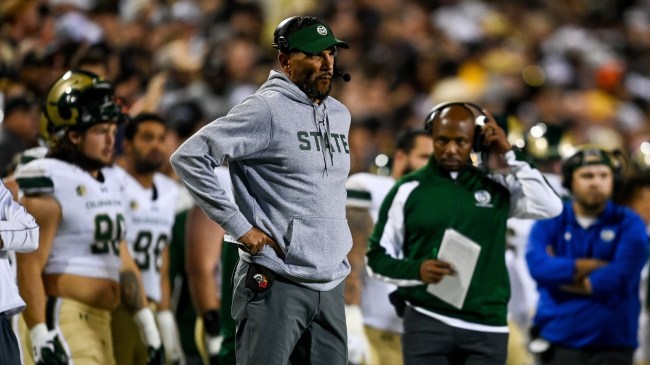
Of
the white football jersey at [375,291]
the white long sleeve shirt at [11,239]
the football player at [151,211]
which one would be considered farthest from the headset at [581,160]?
the white long sleeve shirt at [11,239]

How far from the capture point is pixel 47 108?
675 cm

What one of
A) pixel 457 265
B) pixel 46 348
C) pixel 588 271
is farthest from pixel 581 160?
pixel 46 348

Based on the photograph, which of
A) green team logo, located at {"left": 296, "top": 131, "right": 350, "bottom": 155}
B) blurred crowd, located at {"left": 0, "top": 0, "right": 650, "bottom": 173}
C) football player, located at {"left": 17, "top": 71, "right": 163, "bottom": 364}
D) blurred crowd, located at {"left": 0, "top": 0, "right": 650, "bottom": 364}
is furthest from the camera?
blurred crowd, located at {"left": 0, "top": 0, "right": 650, "bottom": 173}

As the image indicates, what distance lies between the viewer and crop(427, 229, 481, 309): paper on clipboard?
630 centimetres

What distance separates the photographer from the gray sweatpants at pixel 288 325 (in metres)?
5.13

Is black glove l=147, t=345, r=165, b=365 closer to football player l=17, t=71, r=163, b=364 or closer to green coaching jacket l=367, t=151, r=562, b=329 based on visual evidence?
football player l=17, t=71, r=163, b=364

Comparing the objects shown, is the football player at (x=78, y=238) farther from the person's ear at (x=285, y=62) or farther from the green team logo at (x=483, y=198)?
the green team logo at (x=483, y=198)

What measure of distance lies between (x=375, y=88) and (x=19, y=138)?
638 centimetres

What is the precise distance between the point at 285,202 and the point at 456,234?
140 cm

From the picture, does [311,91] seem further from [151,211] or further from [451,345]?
[151,211]

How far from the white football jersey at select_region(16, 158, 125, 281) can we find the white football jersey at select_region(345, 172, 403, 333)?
5.86 feet

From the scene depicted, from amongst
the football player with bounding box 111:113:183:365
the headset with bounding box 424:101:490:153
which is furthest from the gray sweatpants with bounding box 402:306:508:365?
the football player with bounding box 111:113:183:365

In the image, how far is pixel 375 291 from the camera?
8.06 m

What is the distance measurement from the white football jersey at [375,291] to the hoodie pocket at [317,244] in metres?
2.50
